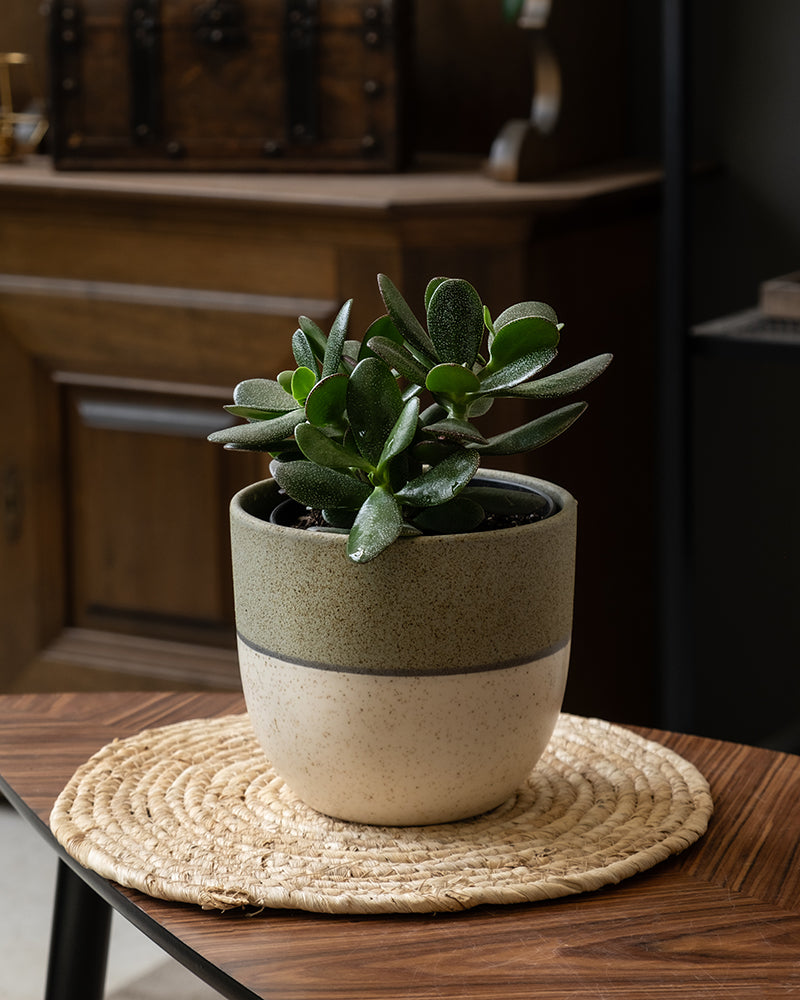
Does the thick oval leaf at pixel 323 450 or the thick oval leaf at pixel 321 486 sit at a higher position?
the thick oval leaf at pixel 323 450

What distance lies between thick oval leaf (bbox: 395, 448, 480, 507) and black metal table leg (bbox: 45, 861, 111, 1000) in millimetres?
353

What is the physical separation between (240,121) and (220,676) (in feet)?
2.09

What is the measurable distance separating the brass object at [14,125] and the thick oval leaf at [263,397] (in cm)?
128

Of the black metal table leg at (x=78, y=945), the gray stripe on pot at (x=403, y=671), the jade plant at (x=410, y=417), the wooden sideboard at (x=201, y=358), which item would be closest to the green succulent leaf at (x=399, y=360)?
the jade plant at (x=410, y=417)

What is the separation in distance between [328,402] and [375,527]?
61mm

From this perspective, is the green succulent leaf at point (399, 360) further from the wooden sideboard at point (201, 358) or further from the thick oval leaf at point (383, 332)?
the wooden sideboard at point (201, 358)

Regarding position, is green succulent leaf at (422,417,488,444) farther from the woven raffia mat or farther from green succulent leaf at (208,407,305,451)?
the woven raffia mat

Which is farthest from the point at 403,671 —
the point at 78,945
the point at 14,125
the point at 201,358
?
the point at 14,125

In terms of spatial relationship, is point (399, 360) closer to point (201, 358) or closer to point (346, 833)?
point (346, 833)

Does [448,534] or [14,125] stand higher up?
[14,125]

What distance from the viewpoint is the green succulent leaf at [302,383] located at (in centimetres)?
59

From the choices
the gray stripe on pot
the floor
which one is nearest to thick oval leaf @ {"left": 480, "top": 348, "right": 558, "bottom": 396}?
the gray stripe on pot

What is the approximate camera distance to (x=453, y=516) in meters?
0.58

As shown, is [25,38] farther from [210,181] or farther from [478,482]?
[478,482]
